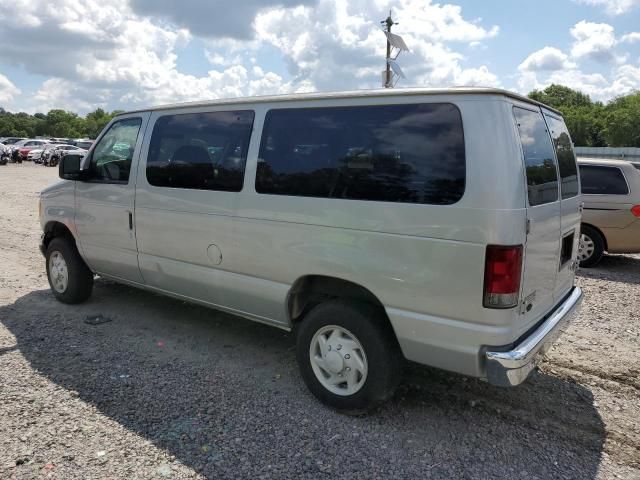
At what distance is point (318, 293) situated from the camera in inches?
151

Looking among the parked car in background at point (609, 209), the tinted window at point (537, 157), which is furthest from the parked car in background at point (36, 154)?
the tinted window at point (537, 157)

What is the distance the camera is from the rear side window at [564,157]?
12.4 ft

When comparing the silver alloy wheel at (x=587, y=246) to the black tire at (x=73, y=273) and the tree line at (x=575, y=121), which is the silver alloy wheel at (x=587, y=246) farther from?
the tree line at (x=575, y=121)

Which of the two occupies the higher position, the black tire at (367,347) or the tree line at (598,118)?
the tree line at (598,118)

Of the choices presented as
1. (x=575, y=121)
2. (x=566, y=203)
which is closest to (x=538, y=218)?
(x=566, y=203)

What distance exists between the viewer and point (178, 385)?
398cm

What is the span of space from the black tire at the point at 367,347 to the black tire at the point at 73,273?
322cm

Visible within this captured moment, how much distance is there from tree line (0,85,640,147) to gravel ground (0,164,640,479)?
58.3m

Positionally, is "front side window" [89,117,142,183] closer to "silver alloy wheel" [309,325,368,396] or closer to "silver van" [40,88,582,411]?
"silver van" [40,88,582,411]

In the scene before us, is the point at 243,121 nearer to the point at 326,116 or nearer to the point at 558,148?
the point at 326,116

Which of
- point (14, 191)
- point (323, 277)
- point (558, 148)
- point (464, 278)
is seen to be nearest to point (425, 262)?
point (464, 278)

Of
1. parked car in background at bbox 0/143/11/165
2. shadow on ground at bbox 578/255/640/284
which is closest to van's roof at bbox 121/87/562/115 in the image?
shadow on ground at bbox 578/255/640/284

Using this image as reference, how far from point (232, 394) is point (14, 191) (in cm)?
1760

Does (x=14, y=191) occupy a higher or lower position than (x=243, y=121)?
lower
